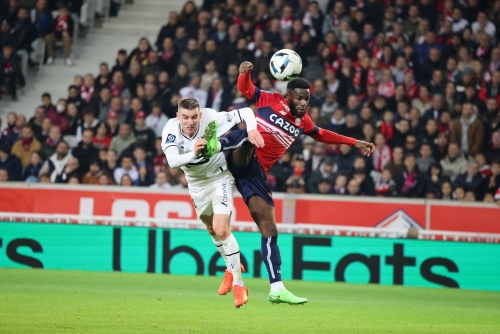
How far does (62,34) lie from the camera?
20266mm

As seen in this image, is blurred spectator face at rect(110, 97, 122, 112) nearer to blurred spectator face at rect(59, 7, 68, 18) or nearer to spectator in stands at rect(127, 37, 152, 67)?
spectator in stands at rect(127, 37, 152, 67)

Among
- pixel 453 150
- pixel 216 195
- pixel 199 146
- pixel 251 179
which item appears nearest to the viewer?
pixel 199 146

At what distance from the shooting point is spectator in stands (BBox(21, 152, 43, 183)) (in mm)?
16672

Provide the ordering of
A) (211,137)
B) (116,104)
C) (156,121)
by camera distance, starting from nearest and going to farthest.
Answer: (211,137) < (156,121) < (116,104)

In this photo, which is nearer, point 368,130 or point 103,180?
point 368,130

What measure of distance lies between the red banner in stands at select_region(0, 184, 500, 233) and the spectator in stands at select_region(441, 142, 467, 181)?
1.17 metres

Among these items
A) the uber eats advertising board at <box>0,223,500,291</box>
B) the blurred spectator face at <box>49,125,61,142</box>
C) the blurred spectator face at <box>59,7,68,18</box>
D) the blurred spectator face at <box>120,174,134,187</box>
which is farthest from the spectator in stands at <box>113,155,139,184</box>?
the blurred spectator face at <box>59,7,68,18</box>

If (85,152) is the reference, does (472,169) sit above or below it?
below

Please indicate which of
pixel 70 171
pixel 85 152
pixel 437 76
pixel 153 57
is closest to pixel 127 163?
pixel 85 152

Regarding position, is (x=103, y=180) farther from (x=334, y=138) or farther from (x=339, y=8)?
(x=334, y=138)

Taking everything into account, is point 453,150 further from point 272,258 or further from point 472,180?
point 272,258

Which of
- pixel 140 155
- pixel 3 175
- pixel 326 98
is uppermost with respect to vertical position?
pixel 326 98

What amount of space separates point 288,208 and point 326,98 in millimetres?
2814

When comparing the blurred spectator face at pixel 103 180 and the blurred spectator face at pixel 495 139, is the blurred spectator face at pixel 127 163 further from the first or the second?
the blurred spectator face at pixel 495 139
